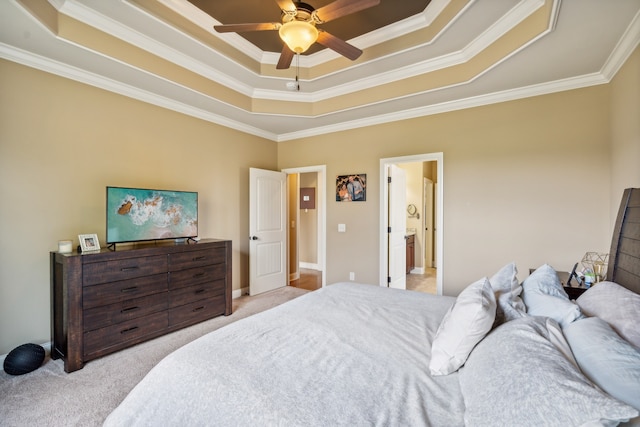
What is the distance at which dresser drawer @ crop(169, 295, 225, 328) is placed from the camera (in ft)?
9.91

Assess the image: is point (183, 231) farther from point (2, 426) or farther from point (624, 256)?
point (624, 256)

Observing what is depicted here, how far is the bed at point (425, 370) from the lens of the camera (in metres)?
0.77

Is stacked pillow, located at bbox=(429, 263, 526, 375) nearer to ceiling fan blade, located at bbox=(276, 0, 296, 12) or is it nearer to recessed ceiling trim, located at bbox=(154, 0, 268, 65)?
ceiling fan blade, located at bbox=(276, 0, 296, 12)

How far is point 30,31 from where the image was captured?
2.18 m

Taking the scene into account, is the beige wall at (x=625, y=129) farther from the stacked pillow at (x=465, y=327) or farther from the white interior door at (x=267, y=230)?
the white interior door at (x=267, y=230)

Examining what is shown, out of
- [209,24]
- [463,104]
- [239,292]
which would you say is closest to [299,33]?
[209,24]

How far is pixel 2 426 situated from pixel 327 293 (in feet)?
7.33

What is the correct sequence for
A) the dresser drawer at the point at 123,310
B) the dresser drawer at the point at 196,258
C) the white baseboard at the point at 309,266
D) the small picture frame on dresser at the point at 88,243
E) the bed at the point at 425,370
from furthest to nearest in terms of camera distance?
the white baseboard at the point at 309,266
the dresser drawer at the point at 196,258
the small picture frame on dresser at the point at 88,243
the dresser drawer at the point at 123,310
the bed at the point at 425,370

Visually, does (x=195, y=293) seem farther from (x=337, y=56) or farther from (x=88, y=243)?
(x=337, y=56)

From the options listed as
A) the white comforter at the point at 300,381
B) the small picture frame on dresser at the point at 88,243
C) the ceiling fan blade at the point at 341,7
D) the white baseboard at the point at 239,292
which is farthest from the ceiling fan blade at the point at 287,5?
the white baseboard at the point at 239,292

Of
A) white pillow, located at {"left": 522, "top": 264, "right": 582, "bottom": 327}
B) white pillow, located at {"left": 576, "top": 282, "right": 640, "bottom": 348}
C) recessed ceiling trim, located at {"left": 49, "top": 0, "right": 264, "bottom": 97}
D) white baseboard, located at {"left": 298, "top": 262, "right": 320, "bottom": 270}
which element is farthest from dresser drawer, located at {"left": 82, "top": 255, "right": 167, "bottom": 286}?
white baseboard, located at {"left": 298, "top": 262, "right": 320, "bottom": 270}

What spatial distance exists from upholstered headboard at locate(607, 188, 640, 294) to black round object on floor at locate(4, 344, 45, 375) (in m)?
4.34

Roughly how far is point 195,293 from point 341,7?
3.13 m

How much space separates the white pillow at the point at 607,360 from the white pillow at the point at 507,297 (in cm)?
30
